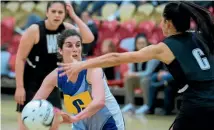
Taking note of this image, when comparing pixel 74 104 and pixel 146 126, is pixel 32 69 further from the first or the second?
pixel 146 126

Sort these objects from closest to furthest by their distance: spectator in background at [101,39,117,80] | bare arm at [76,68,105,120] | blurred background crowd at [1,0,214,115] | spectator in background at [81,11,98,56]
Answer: bare arm at [76,68,105,120] < blurred background crowd at [1,0,214,115] < spectator in background at [101,39,117,80] < spectator in background at [81,11,98,56]

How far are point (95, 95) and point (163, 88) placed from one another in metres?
5.26

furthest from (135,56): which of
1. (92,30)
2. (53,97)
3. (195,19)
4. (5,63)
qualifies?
(5,63)

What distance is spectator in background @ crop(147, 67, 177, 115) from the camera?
859 centimetres

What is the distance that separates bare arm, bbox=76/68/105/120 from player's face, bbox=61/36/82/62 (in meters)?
0.20

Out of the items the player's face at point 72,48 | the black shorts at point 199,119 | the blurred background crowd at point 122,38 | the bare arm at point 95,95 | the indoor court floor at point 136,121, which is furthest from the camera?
the blurred background crowd at point 122,38

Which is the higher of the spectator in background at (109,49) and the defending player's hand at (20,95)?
the defending player's hand at (20,95)

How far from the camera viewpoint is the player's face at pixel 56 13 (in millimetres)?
5301

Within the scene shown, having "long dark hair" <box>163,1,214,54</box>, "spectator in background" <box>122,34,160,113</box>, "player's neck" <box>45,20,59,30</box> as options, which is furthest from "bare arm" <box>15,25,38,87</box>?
"spectator in background" <box>122,34,160,113</box>

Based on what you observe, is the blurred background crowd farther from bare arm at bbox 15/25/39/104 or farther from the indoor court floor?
bare arm at bbox 15/25/39/104

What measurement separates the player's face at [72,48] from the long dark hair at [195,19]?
0.77 meters

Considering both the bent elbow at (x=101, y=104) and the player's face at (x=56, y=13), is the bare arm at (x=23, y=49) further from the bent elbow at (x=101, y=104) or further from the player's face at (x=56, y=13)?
the bent elbow at (x=101, y=104)

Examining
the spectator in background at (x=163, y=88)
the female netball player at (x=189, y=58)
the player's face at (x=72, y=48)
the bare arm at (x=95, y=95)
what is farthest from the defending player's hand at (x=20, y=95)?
the spectator in background at (x=163, y=88)

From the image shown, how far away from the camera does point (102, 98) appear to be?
3.71m
